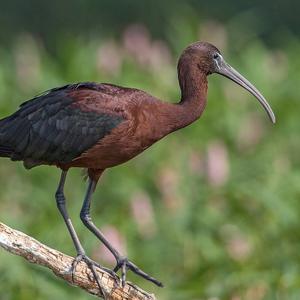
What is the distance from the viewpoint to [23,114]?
24.0 feet

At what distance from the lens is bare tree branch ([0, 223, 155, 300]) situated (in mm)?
6559

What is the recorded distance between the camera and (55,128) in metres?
7.21

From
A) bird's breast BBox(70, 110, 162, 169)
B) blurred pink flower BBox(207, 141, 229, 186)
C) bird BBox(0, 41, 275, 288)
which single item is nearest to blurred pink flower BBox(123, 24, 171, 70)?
blurred pink flower BBox(207, 141, 229, 186)

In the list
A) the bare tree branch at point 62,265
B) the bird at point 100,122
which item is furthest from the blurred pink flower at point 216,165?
the bare tree branch at point 62,265

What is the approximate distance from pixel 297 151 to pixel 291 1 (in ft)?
24.1

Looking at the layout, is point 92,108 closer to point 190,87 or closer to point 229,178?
point 190,87

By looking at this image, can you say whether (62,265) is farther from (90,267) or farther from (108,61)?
(108,61)

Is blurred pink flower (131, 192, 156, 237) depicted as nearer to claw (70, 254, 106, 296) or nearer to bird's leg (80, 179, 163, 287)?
bird's leg (80, 179, 163, 287)

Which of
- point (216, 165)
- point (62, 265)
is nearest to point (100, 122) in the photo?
point (62, 265)

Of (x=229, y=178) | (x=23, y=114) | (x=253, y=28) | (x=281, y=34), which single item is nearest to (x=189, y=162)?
(x=229, y=178)

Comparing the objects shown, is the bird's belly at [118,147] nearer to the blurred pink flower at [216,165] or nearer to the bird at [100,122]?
the bird at [100,122]

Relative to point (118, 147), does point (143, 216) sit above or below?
above

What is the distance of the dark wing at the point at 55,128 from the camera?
7.04 meters

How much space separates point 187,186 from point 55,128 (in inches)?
106
